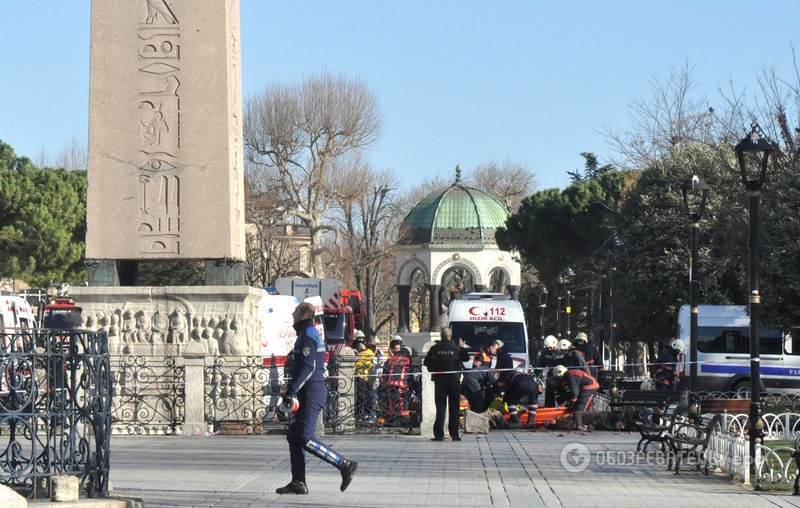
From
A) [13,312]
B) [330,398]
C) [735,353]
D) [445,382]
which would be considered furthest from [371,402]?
[735,353]

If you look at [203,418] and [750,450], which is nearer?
[750,450]

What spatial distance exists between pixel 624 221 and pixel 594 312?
1067cm

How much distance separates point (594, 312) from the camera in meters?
60.8

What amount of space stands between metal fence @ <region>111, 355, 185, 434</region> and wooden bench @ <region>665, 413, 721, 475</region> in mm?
8427

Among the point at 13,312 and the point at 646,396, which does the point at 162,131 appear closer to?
the point at 646,396

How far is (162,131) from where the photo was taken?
23141mm

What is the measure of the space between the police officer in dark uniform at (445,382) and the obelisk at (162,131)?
3401 mm

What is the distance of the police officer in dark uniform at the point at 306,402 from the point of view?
1362 centimetres

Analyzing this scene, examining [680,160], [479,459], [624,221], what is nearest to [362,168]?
[624,221]

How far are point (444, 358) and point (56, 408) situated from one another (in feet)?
40.8

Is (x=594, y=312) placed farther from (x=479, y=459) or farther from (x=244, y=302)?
(x=479, y=459)

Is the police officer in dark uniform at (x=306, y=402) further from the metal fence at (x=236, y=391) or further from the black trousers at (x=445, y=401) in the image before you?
the metal fence at (x=236, y=391)

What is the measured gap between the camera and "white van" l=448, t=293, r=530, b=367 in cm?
3591

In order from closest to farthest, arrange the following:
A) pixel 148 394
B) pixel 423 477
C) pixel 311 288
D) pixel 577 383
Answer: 1. pixel 423 477
2. pixel 148 394
3. pixel 577 383
4. pixel 311 288
